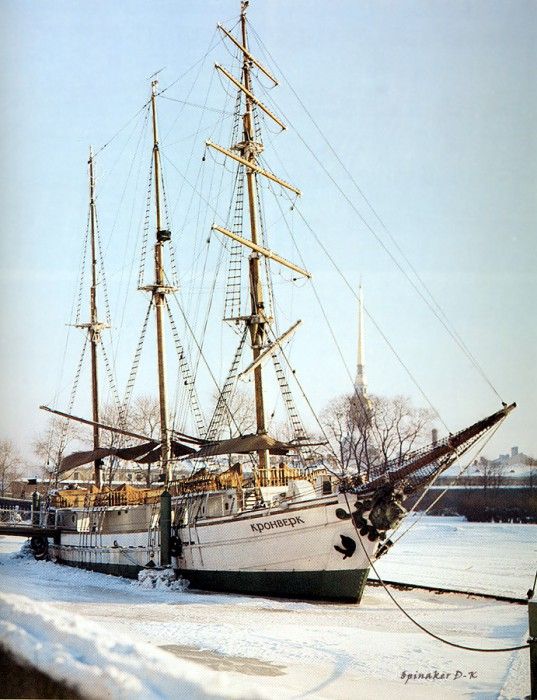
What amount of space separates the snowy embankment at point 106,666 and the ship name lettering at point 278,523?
9841 mm

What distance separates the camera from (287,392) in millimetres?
18609

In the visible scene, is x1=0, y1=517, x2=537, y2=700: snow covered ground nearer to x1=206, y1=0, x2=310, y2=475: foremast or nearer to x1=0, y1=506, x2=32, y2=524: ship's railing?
x1=206, y1=0, x2=310, y2=475: foremast

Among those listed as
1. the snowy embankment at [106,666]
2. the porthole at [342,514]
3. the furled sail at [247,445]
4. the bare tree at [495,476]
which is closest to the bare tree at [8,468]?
the furled sail at [247,445]

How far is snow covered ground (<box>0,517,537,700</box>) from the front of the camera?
186 inches

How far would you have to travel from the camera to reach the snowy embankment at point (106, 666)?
450cm

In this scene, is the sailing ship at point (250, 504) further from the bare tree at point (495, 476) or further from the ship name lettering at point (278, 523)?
the bare tree at point (495, 476)

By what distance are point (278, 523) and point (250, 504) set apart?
188 cm

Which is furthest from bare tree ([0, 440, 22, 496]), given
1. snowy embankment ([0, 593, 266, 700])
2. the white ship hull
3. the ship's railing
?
snowy embankment ([0, 593, 266, 700])

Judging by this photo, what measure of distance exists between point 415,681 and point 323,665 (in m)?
1.07

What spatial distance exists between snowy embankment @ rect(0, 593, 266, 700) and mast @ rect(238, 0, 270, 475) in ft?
41.5

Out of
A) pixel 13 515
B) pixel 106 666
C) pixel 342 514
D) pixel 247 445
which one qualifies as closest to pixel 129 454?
pixel 247 445

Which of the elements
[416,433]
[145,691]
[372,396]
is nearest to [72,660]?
[145,691]

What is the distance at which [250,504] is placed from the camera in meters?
16.7

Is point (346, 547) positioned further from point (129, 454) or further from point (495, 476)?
point (495, 476)
